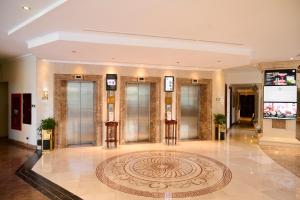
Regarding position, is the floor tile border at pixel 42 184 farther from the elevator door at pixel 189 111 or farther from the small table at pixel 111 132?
the elevator door at pixel 189 111

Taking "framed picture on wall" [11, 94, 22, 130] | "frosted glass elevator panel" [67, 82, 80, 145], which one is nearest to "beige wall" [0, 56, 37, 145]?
"framed picture on wall" [11, 94, 22, 130]

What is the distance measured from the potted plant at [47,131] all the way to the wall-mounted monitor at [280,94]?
863 cm

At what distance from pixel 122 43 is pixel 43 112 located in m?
4.58

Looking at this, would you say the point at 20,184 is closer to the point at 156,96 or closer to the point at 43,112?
the point at 43,112

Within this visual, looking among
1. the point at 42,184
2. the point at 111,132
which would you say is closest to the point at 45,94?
the point at 111,132

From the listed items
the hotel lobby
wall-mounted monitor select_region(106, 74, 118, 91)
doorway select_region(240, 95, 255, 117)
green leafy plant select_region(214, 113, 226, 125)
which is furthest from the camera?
Result: doorway select_region(240, 95, 255, 117)

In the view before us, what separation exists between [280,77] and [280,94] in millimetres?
710

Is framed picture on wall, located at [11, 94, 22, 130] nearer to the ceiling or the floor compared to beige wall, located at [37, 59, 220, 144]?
nearer to the floor

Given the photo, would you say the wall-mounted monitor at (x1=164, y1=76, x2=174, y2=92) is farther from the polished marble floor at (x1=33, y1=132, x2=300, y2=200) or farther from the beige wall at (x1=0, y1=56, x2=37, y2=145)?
the beige wall at (x1=0, y1=56, x2=37, y2=145)

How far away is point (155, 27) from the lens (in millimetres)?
5273

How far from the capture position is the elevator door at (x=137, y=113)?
10406 millimetres

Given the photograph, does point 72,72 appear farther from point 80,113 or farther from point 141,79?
point 141,79

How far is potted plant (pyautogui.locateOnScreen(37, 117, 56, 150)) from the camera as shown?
27.5 ft

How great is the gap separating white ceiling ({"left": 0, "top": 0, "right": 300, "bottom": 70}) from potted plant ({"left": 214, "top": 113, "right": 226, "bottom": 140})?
3.92m
